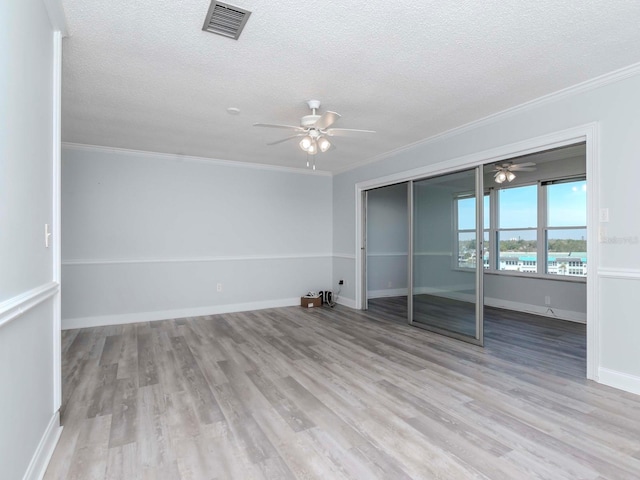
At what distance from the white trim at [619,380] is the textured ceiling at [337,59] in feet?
8.19

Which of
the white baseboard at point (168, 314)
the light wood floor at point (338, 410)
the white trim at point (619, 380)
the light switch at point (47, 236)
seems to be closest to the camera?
the light wood floor at point (338, 410)

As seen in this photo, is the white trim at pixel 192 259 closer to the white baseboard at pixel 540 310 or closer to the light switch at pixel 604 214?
the white baseboard at pixel 540 310

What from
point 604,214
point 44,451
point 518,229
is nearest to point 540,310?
point 518,229

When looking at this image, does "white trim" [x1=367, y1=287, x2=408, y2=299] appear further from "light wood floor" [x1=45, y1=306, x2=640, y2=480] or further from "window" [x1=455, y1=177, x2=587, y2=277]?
"light wood floor" [x1=45, y1=306, x2=640, y2=480]

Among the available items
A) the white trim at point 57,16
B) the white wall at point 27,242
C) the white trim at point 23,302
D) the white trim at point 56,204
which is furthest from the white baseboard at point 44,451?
the white trim at point 57,16

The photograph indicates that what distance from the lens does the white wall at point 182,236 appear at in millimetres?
4852

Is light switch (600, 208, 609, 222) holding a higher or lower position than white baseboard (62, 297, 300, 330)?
higher

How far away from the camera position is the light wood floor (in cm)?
188

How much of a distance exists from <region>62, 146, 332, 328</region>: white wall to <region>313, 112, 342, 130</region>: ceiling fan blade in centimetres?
299

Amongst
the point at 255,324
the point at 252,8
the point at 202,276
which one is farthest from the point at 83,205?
the point at 252,8

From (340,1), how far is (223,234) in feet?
14.5

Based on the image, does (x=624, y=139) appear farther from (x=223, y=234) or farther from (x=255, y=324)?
(x=223, y=234)

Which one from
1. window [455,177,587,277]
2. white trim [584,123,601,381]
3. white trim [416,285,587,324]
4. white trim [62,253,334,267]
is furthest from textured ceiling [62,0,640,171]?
window [455,177,587,277]

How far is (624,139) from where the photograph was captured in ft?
9.19
